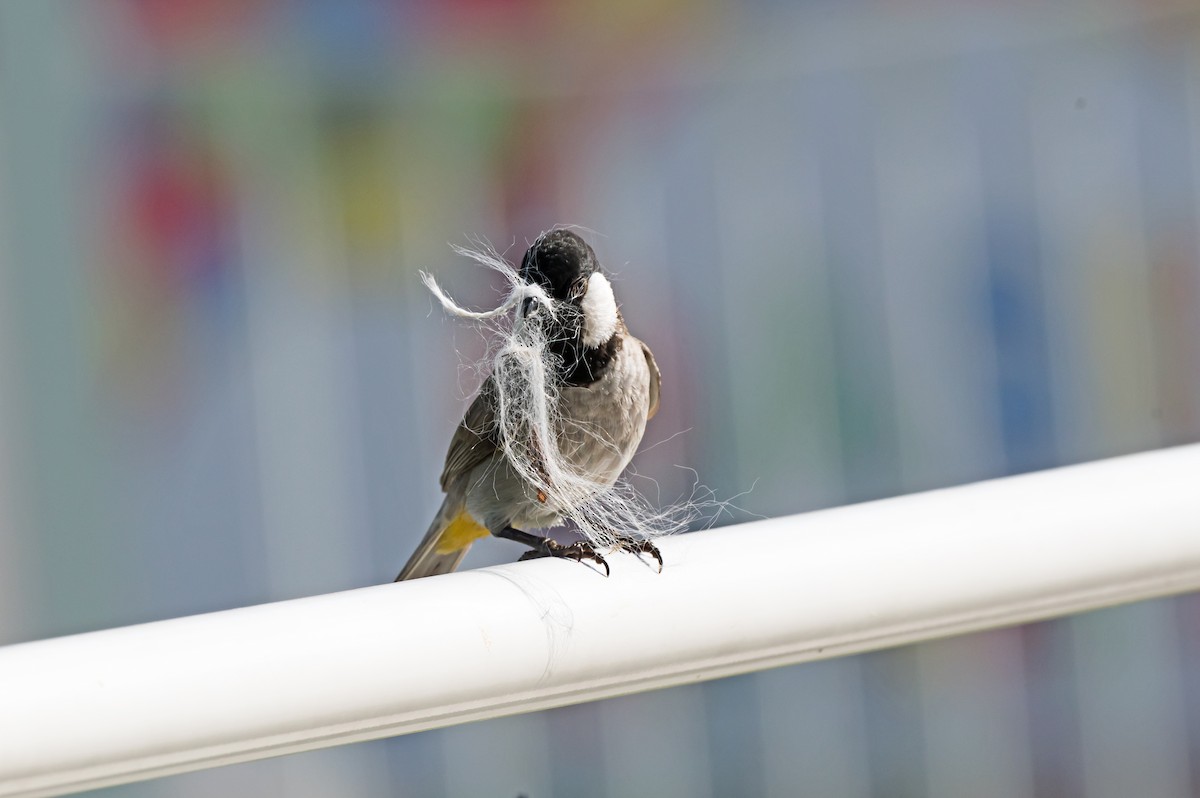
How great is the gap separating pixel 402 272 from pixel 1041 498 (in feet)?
6.33

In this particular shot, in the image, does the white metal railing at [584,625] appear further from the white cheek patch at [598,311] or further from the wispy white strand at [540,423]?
the white cheek patch at [598,311]

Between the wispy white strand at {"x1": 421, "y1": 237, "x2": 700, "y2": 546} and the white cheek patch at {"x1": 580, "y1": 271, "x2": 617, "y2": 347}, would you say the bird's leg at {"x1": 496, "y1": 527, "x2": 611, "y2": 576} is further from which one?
the white cheek patch at {"x1": 580, "y1": 271, "x2": 617, "y2": 347}

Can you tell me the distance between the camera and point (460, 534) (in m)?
1.70

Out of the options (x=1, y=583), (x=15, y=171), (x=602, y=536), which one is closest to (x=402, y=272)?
(x=15, y=171)

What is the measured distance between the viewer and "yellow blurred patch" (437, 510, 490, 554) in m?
1.67

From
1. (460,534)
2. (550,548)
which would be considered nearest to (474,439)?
(460,534)

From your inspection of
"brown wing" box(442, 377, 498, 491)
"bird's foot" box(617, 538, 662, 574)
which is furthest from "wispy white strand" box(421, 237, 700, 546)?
"brown wing" box(442, 377, 498, 491)

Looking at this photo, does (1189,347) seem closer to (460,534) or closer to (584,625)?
(460,534)

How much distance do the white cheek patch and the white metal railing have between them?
52 centimetres

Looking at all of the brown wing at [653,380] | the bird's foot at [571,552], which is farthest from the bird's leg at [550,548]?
the brown wing at [653,380]

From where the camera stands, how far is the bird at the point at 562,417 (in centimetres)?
129

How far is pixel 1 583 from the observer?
2.50m

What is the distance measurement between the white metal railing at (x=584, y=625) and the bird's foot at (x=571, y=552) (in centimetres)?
7

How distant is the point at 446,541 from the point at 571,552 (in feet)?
1.97
